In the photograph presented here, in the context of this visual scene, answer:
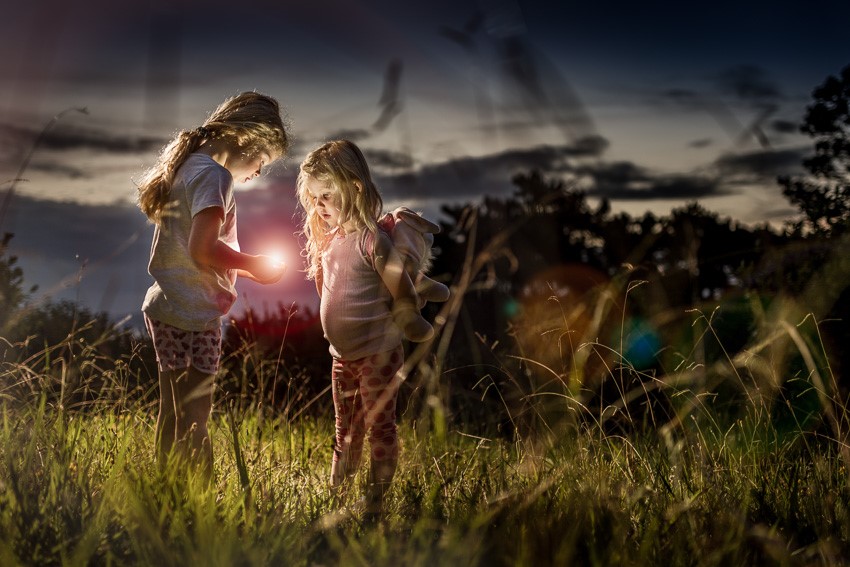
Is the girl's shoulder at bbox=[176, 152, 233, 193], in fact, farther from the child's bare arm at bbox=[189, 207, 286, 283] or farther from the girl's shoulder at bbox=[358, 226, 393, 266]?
the girl's shoulder at bbox=[358, 226, 393, 266]

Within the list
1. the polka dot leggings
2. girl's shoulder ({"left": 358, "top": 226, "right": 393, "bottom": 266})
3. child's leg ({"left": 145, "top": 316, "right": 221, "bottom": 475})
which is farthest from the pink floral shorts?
girl's shoulder ({"left": 358, "top": 226, "right": 393, "bottom": 266})

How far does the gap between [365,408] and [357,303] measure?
0.44 meters

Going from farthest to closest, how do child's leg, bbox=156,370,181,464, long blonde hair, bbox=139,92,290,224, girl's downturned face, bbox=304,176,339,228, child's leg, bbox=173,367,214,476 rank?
girl's downturned face, bbox=304,176,339,228, long blonde hair, bbox=139,92,290,224, child's leg, bbox=156,370,181,464, child's leg, bbox=173,367,214,476

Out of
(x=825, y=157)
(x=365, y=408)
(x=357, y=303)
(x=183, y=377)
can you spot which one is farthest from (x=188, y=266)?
(x=825, y=157)

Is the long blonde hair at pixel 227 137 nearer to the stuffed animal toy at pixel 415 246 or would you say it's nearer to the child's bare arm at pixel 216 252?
the child's bare arm at pixel 216 252

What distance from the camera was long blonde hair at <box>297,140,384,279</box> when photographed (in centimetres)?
355

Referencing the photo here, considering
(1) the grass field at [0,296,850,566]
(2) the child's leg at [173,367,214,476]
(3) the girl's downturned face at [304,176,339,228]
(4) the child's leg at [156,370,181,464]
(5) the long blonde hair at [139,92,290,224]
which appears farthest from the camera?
(3) the girl's downturned face at [304,176,339,228]

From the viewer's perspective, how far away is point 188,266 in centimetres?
329

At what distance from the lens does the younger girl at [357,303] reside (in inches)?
136

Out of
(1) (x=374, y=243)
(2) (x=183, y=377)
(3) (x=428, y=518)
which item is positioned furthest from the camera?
(1) (x=374, y=243)

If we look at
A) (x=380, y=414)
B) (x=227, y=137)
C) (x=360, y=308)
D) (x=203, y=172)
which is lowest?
(x=380, y=414)

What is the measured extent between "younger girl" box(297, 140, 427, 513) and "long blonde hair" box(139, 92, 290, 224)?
0.65 ft

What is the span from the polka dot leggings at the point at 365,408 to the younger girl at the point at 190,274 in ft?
1.80

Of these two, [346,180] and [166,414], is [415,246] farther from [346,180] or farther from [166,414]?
[166,414]
